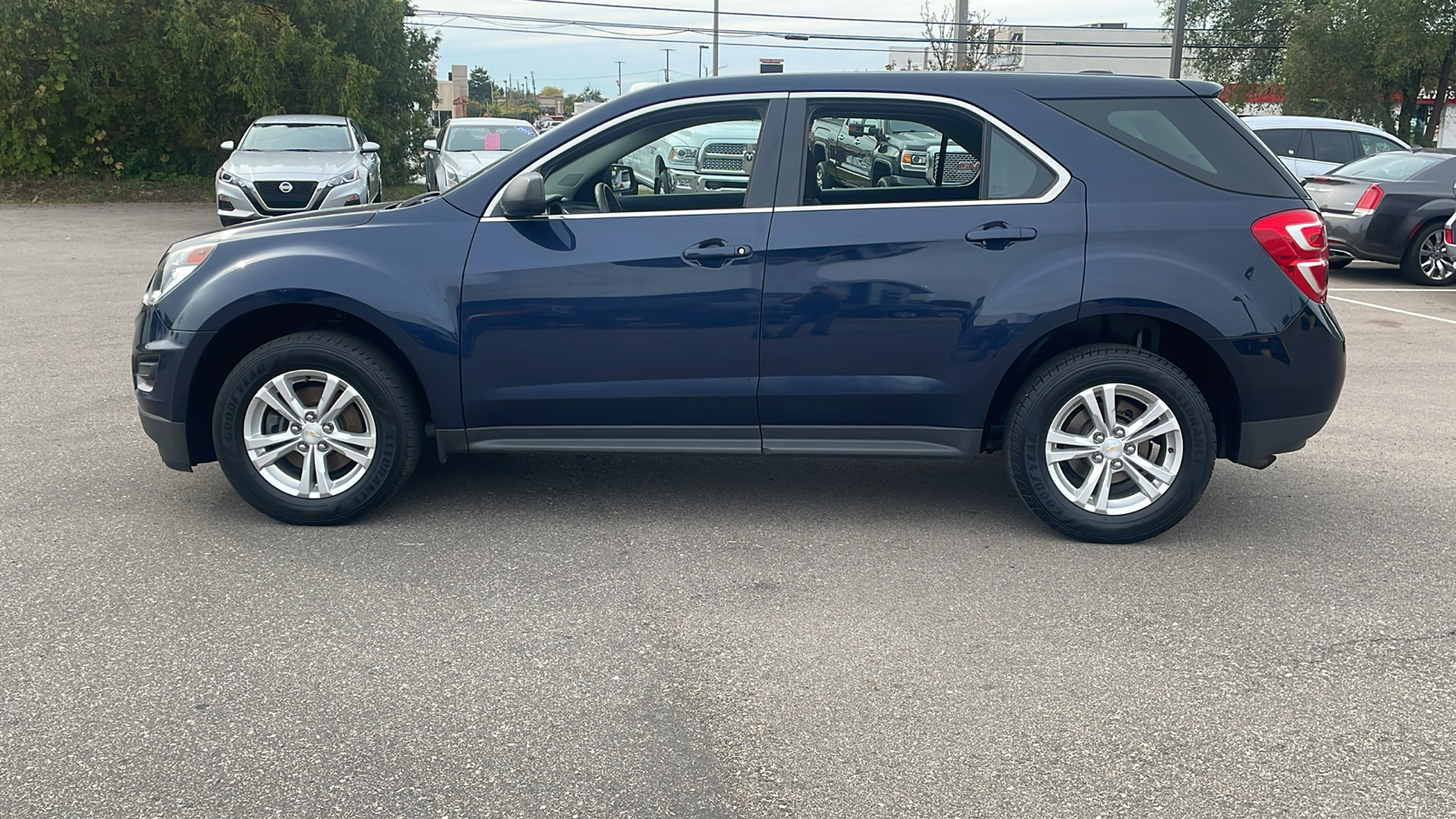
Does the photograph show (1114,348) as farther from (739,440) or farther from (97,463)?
(97,463)

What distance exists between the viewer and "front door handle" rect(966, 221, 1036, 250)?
4723 millimetres

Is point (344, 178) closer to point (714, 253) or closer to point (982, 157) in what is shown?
point (714, 253)

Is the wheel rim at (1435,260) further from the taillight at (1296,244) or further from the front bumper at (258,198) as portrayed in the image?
the front bumper at (258,198)

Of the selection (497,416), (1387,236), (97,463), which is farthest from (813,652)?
(1387,236)

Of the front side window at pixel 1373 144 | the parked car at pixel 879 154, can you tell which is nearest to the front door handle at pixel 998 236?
the parked car at pixel 879 154

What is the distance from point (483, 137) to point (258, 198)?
475 centimetres

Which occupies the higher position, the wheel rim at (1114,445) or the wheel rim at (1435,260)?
the wheel rim at (1435,260)

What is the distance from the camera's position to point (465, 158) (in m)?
19.8

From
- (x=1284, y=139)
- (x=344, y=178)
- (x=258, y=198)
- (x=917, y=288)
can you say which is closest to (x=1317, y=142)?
(x=1284, y=139)

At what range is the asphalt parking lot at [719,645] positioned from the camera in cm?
308

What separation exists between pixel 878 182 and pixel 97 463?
12.6ft

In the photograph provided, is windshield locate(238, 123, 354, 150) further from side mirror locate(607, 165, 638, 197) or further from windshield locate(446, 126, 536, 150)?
side mirror locate(607, 165, 638, 197)

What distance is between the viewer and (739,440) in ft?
16.2

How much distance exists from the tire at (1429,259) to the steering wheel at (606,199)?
38.3 feet
